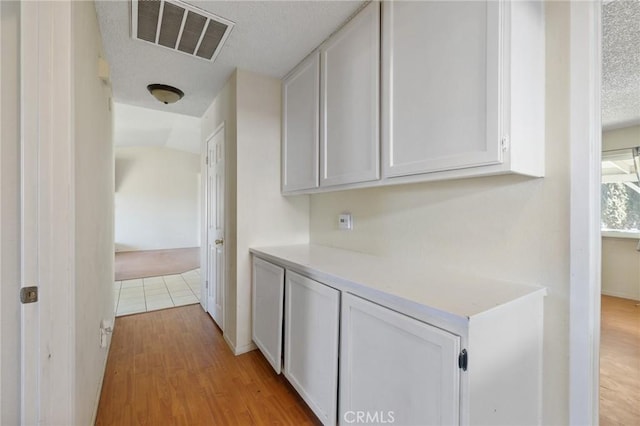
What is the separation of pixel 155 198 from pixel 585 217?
31.5ft

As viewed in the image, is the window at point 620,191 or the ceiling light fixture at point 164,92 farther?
the ceiling light fixture at point 164,92

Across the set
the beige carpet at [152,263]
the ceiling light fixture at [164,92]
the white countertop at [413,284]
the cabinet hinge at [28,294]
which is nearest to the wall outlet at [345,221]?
the white countertop at [413,284]

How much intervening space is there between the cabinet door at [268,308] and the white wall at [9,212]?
3.91ft

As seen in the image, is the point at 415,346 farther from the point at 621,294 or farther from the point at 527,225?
the point at 621,294

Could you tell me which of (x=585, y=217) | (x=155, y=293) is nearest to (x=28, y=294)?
(x=585, y=217)

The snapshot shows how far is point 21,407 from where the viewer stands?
0.93m

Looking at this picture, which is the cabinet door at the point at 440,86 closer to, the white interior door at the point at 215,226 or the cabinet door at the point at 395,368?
the cabinet door at the point at 395,368

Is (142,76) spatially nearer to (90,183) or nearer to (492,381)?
(90,183)

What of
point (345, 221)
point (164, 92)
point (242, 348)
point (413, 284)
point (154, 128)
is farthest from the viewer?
point (154, 128)

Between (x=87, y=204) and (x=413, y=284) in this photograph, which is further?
(x=87, y=204)

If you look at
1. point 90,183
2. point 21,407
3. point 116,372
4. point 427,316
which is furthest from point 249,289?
point 427,316

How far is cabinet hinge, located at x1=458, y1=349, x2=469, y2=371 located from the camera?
2.80ft

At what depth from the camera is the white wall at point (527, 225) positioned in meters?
1.07

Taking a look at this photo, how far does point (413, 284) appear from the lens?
3.90ft
